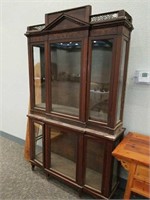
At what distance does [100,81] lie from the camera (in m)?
1.67

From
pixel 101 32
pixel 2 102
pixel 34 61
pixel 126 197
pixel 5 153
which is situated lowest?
pixel 5 153

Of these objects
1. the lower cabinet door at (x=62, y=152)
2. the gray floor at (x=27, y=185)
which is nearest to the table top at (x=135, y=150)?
the lower cabinet door at (x=62, y=152)

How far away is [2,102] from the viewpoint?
3.22m

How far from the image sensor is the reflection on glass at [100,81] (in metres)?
1.57

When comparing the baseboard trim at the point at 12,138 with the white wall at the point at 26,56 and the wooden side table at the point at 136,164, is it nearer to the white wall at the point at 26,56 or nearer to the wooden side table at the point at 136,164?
the white wall at the point at 26,56

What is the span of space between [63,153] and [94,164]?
0.48m

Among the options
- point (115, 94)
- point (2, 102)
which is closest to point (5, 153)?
point (2, 102)

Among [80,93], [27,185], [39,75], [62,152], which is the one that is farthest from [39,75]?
[27,185]

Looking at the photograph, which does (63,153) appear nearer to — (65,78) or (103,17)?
(65,78)

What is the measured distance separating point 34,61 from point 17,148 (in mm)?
1671

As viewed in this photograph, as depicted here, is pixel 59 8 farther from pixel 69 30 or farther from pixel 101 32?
pixel 101 32

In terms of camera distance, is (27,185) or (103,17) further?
(27,185)

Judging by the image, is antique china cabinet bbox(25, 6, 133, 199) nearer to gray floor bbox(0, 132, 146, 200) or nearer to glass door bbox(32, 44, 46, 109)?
glass door bbox(32, 44, 46, 109)

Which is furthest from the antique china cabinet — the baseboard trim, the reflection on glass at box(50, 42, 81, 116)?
the baseboard trim
